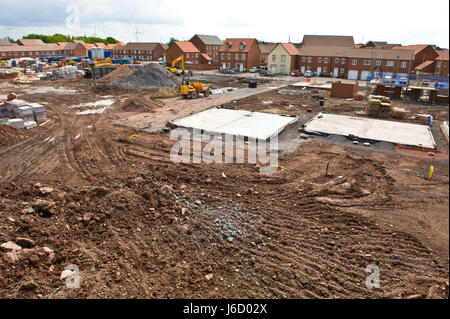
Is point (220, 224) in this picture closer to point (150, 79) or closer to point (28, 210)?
point (28, 210)

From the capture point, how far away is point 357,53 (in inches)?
1989

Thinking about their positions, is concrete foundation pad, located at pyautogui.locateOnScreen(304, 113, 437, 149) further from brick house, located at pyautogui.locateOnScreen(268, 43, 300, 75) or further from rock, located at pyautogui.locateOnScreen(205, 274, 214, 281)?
brick house, located at pyautogui.locateOnScreen(268, 43, 300, 75)

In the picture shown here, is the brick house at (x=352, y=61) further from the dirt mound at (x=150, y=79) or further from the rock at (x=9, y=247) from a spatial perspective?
the rock at (x=9, y=247)

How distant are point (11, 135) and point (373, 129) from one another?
2075 cm

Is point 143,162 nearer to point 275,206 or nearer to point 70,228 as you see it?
point 70,228

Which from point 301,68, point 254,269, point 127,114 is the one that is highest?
point 301,68

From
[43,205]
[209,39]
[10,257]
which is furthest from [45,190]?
[209,39]

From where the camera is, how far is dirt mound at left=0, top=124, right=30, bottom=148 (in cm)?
1531

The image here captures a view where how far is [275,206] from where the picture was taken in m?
9.64

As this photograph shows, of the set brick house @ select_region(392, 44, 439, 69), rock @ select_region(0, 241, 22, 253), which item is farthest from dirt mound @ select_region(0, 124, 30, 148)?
brick house @ select_region(392, 44, 439, 69)

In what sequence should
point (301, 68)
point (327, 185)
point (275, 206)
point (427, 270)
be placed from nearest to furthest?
1. point (427, 270)
2. point (275, 206)
3. point (327, 185)
4. point (301, 68)

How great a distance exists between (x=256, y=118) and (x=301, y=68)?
40.0 metres

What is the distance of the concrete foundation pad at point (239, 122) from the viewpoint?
1736 centimetres
